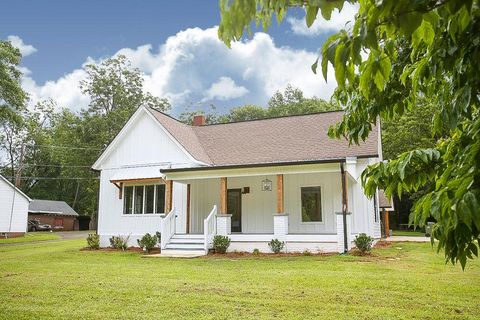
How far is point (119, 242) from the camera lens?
18.3 meters

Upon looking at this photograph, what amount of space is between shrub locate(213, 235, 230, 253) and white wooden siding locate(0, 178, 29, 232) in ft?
87.9

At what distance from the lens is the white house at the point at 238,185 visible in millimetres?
15422

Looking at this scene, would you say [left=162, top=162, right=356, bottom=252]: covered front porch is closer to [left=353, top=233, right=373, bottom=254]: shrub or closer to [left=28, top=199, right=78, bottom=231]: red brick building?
[left=353, top=233, right=373, bottom=254]: shrub

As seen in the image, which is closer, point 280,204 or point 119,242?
point 280,204

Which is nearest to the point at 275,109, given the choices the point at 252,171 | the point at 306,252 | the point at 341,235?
the point at 252,171

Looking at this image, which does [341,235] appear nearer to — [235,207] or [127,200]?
[235,207]

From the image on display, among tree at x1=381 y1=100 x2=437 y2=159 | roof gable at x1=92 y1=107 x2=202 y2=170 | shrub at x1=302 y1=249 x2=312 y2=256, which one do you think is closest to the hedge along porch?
shrub at x1=302 y1=249 x2=312 y2=256

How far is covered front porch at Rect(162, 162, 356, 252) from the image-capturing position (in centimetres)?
1484

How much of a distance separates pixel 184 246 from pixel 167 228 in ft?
3.59

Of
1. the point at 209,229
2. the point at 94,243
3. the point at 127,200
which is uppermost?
the point at 127,200

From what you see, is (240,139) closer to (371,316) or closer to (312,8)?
(371,316)

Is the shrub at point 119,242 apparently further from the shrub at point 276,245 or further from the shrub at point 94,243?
the shrub at point 276,245

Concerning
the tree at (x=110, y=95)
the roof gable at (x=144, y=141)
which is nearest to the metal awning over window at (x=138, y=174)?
the roof gable at (x=144, y=141)

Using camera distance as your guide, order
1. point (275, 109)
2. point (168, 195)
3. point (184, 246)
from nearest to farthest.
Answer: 1. point (184, 246)
2. point (168, 195)
3. point (275, 109)
